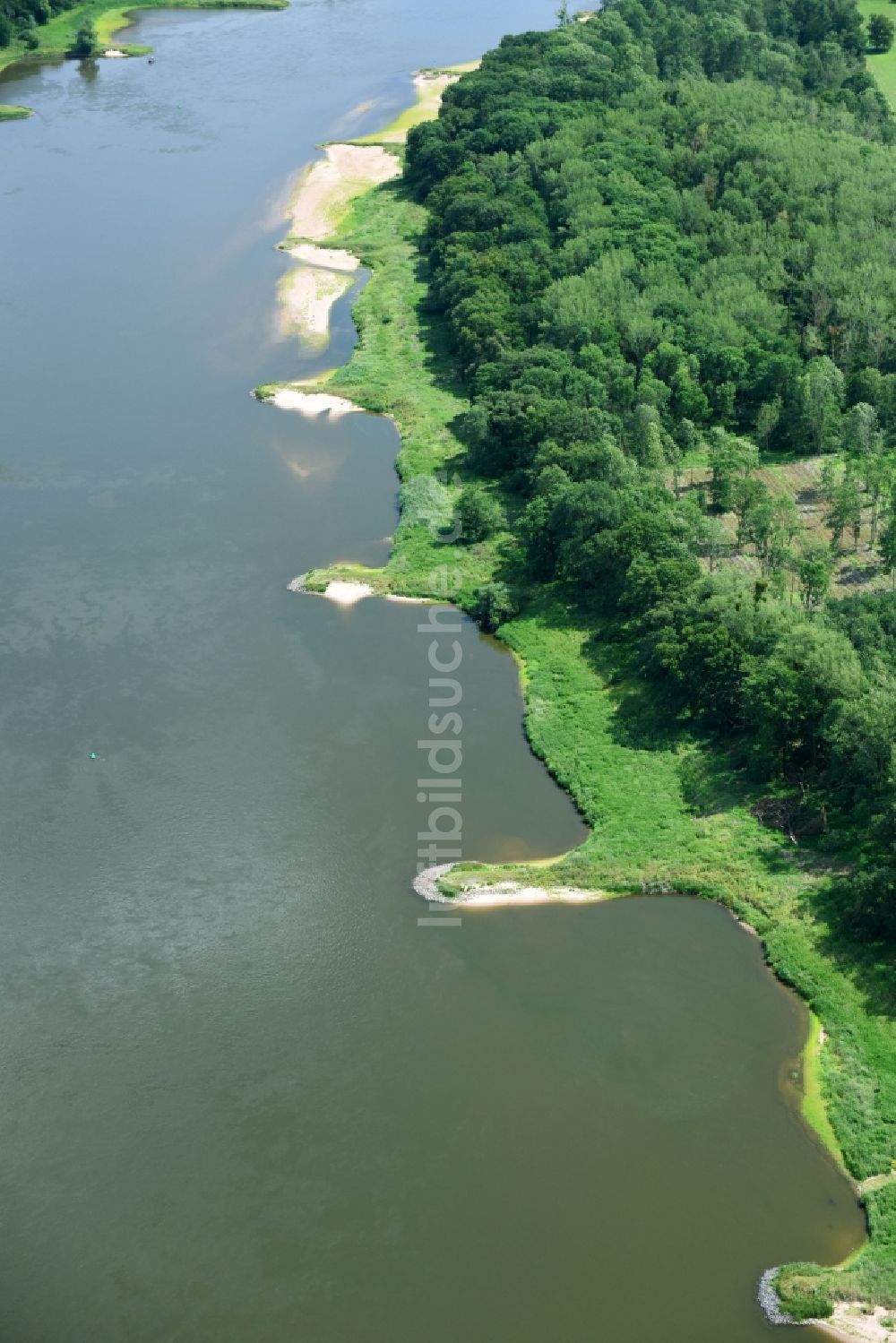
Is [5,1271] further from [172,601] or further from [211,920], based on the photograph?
[172,601]

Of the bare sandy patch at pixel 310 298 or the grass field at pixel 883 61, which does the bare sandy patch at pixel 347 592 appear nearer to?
the bare sandy patch at pixel 310 298

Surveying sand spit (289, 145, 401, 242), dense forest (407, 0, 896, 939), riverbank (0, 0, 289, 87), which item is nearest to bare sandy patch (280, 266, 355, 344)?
sand spit (289, 145, 401, 242)

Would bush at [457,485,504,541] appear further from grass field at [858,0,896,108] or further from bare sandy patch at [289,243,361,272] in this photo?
grass field at [858,0,896,108]

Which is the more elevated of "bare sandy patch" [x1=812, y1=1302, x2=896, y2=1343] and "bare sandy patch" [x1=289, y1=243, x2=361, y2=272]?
"bare sandy patch" [x1=289, y1=243, x2=361, y2=272]

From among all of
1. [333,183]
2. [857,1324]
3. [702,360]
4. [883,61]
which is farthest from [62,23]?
[857,1324]

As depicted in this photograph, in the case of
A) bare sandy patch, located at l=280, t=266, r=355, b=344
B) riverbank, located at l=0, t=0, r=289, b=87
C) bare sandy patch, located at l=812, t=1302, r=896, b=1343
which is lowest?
bare sandy patch, located at l=812, t=1302, r=896, b=1343
